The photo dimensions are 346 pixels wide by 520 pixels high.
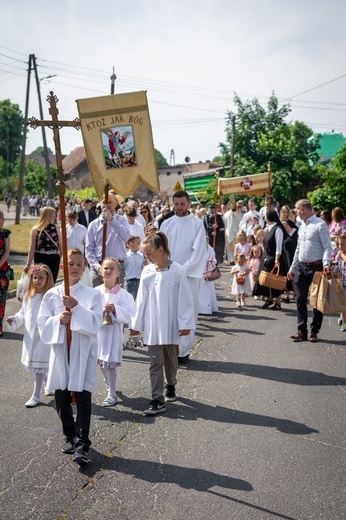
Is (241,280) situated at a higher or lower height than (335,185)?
lower

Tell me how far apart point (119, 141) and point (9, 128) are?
9772cm

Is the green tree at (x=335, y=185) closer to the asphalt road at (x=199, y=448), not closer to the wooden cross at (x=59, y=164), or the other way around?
the asphalt road at (x=199, y=448)

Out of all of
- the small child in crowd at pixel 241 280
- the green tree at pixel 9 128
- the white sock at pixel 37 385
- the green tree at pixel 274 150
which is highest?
the green tree at pixel 9 128

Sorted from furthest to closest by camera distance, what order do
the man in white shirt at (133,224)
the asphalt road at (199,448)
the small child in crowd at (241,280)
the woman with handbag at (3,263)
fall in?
the small child in crowd at (241,280) < the man in white shirt at (133,224) < the woman with handbag at (3,263) < the asphalt road at (199,448)

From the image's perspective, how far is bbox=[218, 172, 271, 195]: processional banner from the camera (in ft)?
66.1

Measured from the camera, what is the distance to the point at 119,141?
8.02 metres

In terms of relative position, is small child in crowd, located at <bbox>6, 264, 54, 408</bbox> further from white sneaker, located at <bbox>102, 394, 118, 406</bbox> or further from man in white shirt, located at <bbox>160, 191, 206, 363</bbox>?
man in white shirt, located at <bbox>160, 191, 206, 363</bbox>

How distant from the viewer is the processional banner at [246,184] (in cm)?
2014

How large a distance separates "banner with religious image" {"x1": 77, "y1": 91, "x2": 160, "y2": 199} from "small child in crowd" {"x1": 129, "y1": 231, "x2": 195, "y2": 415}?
1.98m

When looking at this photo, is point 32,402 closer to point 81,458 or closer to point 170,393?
point 170,393

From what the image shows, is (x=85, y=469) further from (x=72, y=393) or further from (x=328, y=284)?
(x=328, y=284)

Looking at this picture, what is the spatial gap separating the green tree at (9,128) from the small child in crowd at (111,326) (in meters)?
97.1

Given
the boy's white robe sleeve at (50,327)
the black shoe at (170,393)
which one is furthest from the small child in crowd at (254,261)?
the boy's white robe sleeve at (50,327)

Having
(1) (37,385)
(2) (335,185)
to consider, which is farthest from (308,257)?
(2) (335,185)
